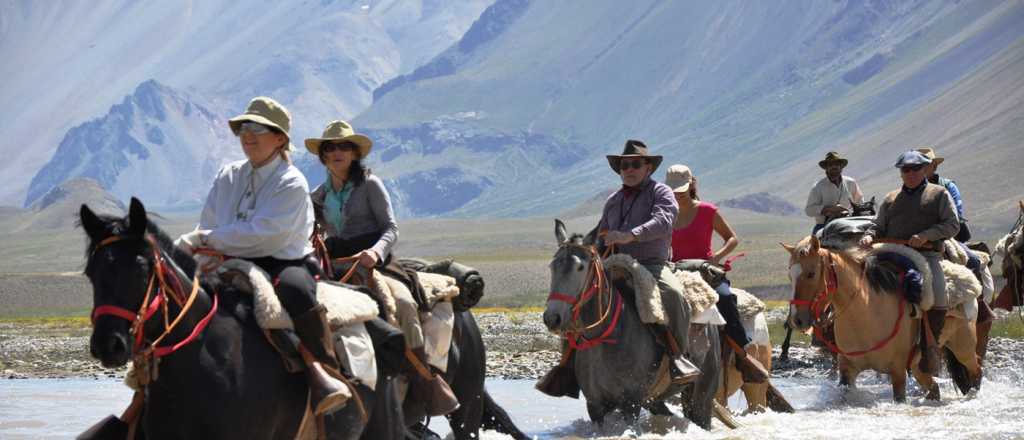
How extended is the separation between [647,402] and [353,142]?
14.2ft

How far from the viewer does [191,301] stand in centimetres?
868

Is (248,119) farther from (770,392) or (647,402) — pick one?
(770,392)

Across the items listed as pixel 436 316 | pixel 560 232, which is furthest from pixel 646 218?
pixel 436 316

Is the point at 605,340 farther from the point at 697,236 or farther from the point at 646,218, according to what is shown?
the point at 697,236

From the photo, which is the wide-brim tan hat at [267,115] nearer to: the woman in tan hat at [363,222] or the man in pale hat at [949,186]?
the woman in tan hat at [363,222]

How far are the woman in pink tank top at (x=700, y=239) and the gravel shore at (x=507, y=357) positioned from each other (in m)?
7.28

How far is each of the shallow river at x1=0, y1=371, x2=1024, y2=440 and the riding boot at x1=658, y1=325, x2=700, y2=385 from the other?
0.69 meters

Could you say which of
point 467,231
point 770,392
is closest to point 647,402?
point 770,392

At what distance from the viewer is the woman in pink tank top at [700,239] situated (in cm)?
1625

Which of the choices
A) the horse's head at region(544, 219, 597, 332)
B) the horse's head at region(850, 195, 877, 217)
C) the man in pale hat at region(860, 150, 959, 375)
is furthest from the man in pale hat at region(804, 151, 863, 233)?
the horse's head at region(544, 219, 597, 332)

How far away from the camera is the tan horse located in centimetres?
1645

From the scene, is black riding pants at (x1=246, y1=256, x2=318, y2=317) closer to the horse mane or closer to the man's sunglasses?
the horse mane

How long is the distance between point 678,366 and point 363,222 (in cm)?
366

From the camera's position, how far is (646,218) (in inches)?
572
